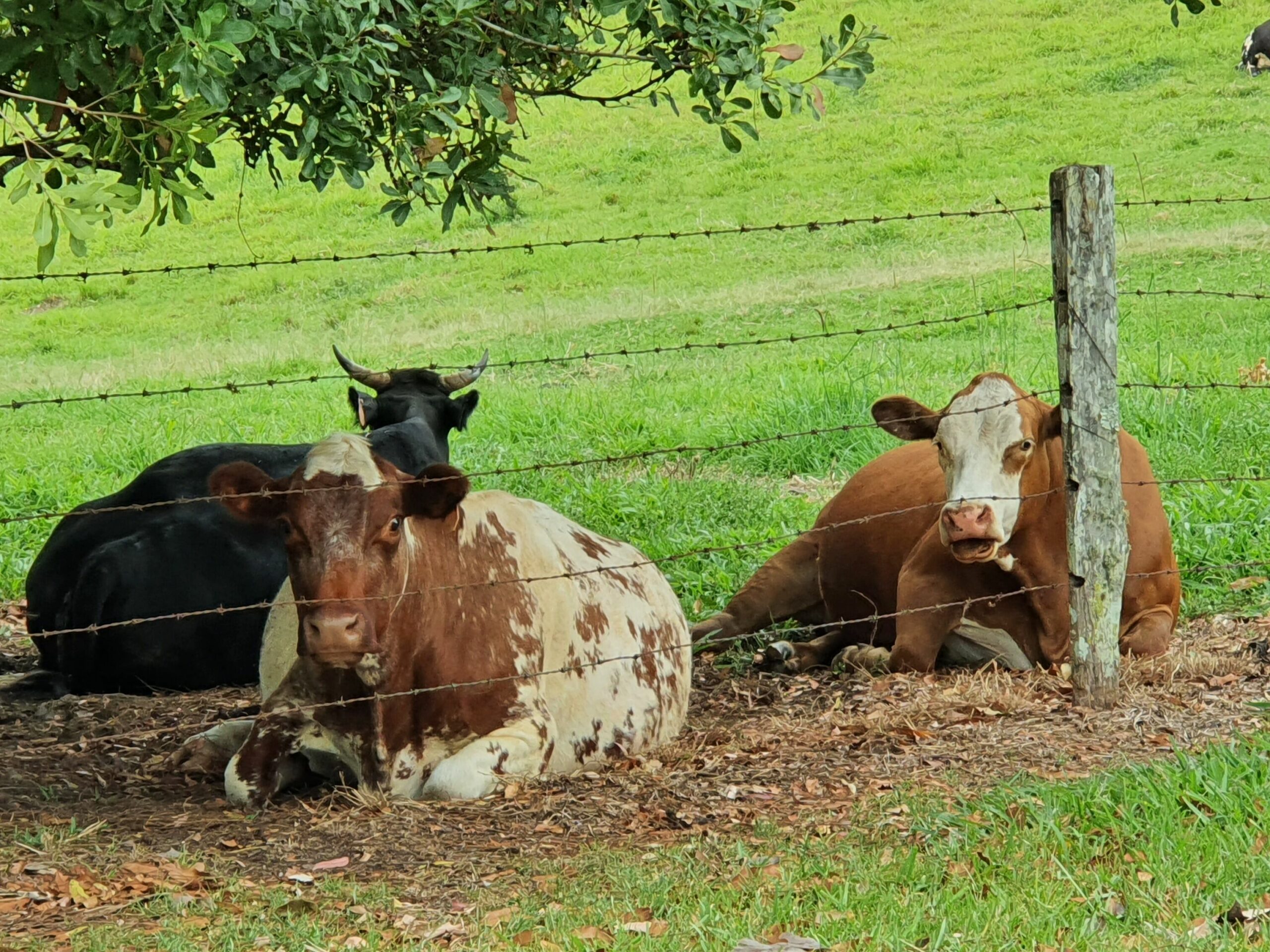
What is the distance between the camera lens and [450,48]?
6145 mm

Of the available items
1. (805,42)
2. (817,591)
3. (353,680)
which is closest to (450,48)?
(353,680)

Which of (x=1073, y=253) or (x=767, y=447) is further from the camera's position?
(x=767, y=447)

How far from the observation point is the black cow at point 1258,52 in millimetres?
30984

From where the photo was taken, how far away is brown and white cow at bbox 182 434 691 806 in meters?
5.39

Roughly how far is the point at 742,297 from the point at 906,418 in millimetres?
14745

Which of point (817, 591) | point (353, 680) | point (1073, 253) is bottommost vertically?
point (817, 591)

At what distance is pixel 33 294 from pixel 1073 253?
25.7 meters

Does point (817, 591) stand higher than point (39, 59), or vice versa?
point (39, 59)

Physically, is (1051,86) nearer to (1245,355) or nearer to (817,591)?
(1245,355)

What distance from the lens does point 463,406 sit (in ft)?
32.4

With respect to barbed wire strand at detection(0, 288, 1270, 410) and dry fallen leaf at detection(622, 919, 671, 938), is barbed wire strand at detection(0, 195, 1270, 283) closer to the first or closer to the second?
barbed wire strand at detection(0, 288, 1270, 410)

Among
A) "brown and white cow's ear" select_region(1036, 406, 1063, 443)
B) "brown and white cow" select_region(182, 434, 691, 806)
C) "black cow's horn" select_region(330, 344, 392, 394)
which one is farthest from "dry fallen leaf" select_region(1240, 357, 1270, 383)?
"brown and white cow" select_region(182, 434, 691, 806)

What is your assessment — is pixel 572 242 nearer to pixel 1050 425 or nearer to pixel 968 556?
pixel 968 556

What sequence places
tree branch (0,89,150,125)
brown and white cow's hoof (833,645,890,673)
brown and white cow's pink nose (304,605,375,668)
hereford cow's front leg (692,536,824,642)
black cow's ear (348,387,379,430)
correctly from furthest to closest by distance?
black cow's ear (348,387,379,430) < hereford cow's front leg (692,536,824,642) < brown and white cow's hoof (833,645,890,673) < brown and white cow's pink nose (304,605,375,668) < tree branch (0,89,150,125)
